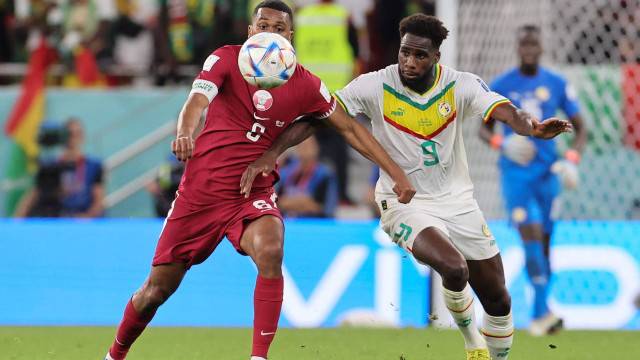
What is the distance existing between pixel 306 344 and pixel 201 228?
Result: 9.17 ft

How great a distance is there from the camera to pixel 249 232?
700 cm

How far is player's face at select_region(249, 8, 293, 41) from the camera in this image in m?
7.17

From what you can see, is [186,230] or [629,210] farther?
[629,210]

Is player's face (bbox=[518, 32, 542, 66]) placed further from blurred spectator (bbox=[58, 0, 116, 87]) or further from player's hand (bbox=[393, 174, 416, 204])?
blurred spectator (bbox=[58, 0, 116, 87])

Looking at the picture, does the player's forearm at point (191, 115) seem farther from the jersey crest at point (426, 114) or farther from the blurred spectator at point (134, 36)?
the blurred spectator at point (134, 36)

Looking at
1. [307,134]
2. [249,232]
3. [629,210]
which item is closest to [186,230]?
[249,232]

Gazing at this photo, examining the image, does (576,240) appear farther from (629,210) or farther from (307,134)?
(307,134)

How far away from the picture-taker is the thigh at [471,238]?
7727 millimetres

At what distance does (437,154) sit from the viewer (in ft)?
25.9

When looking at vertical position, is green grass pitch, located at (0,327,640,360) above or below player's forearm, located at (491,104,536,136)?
below

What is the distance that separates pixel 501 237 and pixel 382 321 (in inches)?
52.9

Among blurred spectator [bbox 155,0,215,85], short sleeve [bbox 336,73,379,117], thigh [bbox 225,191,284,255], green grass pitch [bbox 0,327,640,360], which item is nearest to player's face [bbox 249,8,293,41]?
short sleeve [bbox 336,73,379,117]

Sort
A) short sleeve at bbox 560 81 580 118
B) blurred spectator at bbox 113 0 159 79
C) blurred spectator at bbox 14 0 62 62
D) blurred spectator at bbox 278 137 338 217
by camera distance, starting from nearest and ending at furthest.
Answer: short sleeve at bbox 560 81 580 118 < blurred spectator at bbox 278 137 338 217 < blurred spectator at bbox 14 0 62 62 < blurred spectator at bbox 113 0 159 79

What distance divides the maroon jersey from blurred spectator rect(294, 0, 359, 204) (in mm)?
6436
